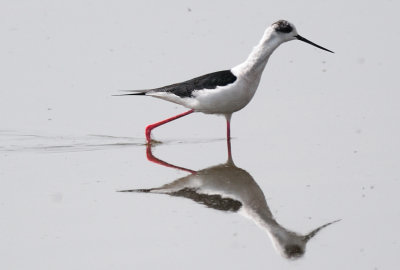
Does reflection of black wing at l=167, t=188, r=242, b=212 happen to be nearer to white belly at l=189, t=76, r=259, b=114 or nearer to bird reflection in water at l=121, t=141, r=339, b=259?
bird reflection in water at l=121, t=141, r=339, b=259

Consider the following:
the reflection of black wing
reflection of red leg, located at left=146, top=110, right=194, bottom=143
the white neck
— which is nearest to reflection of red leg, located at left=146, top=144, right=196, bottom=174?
reflection of red leg, located at left=146, top=110, right=194, bottom=143

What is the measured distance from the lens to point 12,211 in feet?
22.2

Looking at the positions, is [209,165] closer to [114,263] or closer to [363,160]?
[363,160]

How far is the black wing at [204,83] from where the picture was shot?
327 inches

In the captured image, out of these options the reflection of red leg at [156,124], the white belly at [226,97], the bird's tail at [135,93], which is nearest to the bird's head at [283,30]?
the white belly at [226,97]

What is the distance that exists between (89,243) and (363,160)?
9.71ft

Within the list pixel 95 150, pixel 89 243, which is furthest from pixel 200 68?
pixel 89 243

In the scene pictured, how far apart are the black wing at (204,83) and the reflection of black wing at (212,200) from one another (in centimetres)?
147

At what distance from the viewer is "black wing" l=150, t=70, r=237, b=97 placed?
831cm

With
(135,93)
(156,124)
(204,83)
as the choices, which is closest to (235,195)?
(204,83)

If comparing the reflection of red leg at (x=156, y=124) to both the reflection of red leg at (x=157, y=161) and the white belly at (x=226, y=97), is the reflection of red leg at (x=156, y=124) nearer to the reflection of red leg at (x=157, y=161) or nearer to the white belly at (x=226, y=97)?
the reflection of red leg at (x=157, y=161)

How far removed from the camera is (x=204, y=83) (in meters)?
8.46

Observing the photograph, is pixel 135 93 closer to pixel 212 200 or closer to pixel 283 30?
pixel 283 30

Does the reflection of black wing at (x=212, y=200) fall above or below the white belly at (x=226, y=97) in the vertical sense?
below
